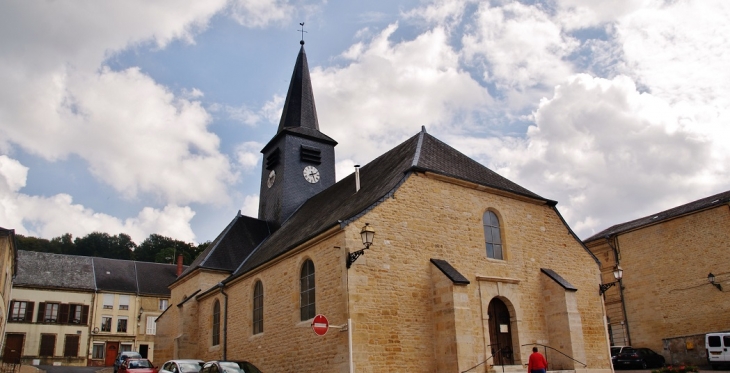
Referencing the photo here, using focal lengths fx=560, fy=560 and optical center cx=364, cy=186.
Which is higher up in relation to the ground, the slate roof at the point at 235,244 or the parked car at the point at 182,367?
the slate roof at the point at 235,244

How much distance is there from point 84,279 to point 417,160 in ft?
98.9

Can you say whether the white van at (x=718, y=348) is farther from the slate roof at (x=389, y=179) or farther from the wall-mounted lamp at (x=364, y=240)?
the wall-mounted lamp at (x=364, y=240)

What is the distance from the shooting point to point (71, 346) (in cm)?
3428

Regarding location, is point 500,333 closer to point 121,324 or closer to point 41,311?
point 121,324

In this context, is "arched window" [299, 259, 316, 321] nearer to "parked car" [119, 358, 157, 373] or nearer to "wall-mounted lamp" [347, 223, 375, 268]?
"wall-mounted lamp" [347, 223, 375, 268]

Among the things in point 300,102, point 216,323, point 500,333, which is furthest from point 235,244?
point 500,333

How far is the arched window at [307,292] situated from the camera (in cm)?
1426

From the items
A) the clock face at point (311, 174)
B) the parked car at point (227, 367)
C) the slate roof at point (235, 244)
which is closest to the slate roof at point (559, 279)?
the parked car at point (227, 367)

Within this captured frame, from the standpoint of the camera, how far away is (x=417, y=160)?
14984mm

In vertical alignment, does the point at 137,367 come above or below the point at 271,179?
below

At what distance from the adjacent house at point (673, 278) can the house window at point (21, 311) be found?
32230 millimetres

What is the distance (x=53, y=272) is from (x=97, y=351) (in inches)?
230

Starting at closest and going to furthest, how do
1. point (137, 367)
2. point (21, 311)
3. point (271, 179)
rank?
1. point (137, 367)
2. point (271, 179)
3. point (21, 311)

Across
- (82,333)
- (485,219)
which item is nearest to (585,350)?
(485,219)
